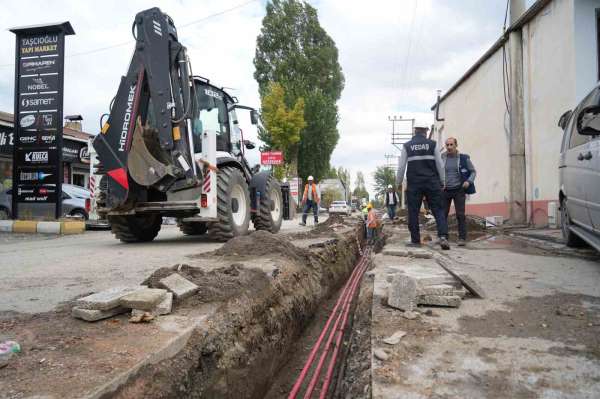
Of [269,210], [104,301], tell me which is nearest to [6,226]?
[269,210]

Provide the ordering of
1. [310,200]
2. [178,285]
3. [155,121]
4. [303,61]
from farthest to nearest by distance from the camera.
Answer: [303,61] < [310,200] < [155,121] < [178,285]

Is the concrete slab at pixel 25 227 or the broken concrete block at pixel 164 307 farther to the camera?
the concrete slab at pixel 25 227

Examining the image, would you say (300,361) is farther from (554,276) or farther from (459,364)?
(554,276)

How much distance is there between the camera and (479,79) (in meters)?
13.5

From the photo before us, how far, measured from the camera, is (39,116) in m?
11.3

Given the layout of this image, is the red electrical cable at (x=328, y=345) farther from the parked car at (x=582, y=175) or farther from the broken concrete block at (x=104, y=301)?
the parked car at (x=582, y=175)

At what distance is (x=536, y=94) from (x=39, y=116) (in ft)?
40.6

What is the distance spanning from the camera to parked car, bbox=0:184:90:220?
12.1 meters

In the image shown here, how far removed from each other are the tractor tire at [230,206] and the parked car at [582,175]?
15.9ft

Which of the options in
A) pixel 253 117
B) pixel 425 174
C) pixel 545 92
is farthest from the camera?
pixel 545 92

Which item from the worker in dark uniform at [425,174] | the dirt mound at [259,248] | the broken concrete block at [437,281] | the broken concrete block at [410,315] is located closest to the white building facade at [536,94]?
the worker in dark uniform at [425,174]

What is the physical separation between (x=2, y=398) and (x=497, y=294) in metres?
3.13

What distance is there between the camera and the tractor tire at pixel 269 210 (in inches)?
342

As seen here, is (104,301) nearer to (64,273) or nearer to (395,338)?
(395,338)
